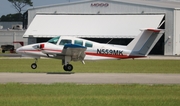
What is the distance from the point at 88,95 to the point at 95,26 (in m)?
56.6

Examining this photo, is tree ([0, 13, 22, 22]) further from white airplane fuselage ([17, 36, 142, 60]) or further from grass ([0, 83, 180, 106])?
Answer: grass ([0, 83, 180, 106])

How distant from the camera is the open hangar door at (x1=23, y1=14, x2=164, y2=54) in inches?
2680

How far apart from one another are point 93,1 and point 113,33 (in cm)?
870

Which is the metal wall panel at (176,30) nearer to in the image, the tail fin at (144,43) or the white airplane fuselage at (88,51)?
the tail fin at (144,43)

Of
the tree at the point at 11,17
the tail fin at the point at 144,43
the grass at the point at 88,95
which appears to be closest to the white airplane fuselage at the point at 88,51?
the tail fin at the point at 144,43

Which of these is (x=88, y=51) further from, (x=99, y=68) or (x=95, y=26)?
(x=95, y=26)

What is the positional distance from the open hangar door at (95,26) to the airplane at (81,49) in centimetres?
3812

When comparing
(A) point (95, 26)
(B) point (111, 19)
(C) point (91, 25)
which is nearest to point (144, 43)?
(A) point (95, 26)

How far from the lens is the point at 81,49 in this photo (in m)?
25.2

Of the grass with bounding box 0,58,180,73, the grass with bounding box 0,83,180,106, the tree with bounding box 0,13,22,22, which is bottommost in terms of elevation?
the grass with bounding box 0,58,180,73

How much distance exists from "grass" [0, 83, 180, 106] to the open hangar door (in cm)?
5098

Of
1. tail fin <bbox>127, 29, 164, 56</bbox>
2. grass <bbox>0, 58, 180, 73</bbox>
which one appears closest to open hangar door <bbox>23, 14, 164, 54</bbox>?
grass <bbox>0, 58, 180, 73</bbox>

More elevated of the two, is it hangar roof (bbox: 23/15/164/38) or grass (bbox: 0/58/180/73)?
hangar roof (bbox: 23/15/164/38)

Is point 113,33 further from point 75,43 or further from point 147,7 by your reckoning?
point 75,43
